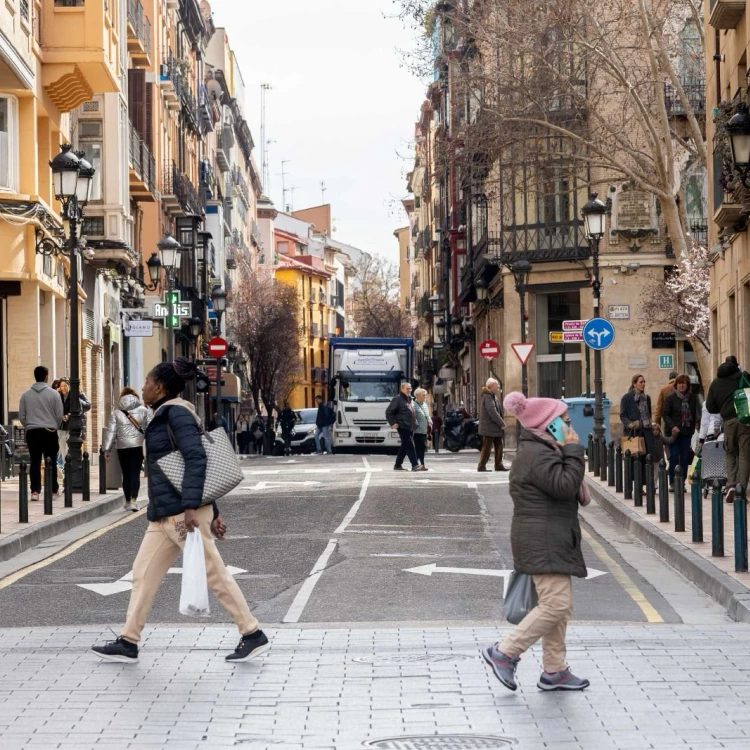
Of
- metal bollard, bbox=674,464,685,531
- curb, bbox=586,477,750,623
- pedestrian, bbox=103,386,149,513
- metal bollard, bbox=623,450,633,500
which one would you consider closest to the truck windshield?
pedestrian, bbox=103,386,149,513

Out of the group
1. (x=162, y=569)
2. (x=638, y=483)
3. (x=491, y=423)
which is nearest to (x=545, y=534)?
(x=162, y=569)

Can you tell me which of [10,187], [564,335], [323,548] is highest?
[10,187]

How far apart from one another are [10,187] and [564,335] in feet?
35.8

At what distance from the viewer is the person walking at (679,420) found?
76.8 ft

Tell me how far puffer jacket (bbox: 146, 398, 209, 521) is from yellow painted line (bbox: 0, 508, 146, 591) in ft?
15.9

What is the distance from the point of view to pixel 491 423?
30312mm

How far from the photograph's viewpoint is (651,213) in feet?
162

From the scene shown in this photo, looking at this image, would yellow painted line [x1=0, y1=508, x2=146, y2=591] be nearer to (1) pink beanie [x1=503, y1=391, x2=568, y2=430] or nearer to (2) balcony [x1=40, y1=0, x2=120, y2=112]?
(1) pink beanie [x1=503, y1=391, x2=568, y2=430]

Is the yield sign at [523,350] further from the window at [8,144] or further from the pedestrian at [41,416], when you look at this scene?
the pedestrian at [41,416]

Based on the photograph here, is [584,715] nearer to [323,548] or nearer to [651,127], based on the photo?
[323,548]

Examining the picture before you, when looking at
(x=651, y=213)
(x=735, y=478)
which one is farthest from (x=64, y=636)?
(x=651, y=213)

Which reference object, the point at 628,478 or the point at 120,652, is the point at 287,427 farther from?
the point at 120,652

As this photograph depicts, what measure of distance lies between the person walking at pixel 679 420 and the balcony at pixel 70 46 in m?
14.7

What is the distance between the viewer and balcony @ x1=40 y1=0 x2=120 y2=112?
32.4 meters
